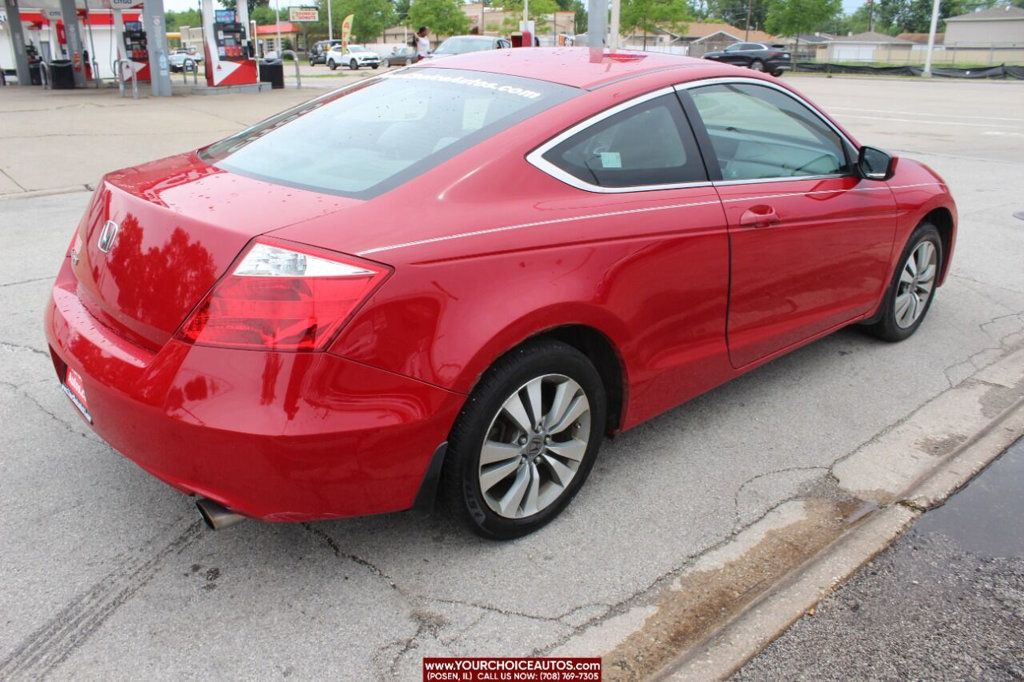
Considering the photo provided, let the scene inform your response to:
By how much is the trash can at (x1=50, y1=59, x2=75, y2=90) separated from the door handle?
2630 cm

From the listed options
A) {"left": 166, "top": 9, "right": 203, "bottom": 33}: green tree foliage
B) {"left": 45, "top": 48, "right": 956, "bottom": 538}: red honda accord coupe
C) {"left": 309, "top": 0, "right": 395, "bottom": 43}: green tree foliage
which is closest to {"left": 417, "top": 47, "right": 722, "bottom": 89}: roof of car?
{"left": 45, "top": 48, "right": 956, "bottom": 538}: red honda accord coupe

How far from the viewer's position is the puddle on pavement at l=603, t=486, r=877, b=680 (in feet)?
8.02

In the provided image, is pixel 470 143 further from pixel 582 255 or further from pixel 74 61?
pixel 74 61

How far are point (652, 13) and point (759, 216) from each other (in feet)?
230

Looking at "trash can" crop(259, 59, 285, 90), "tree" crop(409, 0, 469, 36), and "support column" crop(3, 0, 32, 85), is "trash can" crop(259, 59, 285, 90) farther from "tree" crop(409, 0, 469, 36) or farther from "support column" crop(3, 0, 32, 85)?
"tree" crop(409, 0, 469, 36)

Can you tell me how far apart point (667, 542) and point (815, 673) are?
0.69 meters

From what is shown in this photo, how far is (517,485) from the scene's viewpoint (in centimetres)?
284

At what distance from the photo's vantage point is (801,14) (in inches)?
2184

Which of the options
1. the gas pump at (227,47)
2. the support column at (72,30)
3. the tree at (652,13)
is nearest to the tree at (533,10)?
the tree at (652,13)

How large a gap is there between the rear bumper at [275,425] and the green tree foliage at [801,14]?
2369 inches

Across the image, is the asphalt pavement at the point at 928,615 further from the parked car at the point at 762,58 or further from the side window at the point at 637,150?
the parked car at the point at 762,58

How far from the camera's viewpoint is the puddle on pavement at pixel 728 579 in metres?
2.45

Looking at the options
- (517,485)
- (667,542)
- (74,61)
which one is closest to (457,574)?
(517,485)

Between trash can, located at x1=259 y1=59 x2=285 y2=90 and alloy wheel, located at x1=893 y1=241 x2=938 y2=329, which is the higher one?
trash can, located at x1=259 y1=59 x2=285 y2=90
